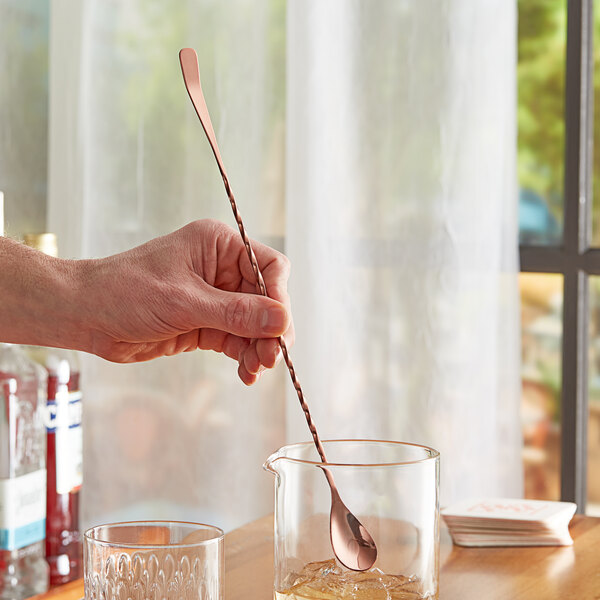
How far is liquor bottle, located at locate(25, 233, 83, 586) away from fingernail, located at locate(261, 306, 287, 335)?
331 mm

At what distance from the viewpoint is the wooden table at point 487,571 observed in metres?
0.84

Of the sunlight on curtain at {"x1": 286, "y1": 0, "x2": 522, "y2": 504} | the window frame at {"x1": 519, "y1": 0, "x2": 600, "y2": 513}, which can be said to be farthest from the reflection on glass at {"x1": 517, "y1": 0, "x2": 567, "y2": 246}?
the sunlight on curtain at {"x1": 286, "y1": 0, "x2": 522, "y2": 504}

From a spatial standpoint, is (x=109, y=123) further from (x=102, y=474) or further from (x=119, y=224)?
(x=102, y=474)

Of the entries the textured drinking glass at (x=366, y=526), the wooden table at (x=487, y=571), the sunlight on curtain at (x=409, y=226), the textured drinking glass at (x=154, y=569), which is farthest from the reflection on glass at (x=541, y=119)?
the textured drinking glass at (x=154, y=569)

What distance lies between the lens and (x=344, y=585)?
641mm

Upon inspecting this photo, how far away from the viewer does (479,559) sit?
0.94 m

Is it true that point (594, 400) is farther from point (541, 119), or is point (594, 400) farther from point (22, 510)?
point (22, 510)

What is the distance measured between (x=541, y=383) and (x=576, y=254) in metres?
0.26

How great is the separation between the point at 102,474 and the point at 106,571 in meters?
1.27

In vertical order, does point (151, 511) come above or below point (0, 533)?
below

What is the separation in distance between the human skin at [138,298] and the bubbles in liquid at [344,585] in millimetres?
277

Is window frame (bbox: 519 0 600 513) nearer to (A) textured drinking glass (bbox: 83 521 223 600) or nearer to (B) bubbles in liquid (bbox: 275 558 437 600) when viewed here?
(B) bubbles in liquid (bbox: 275 558 437 600)

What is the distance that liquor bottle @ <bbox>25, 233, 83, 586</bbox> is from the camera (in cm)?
110

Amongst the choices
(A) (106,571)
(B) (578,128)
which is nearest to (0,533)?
(A) (106,571)
